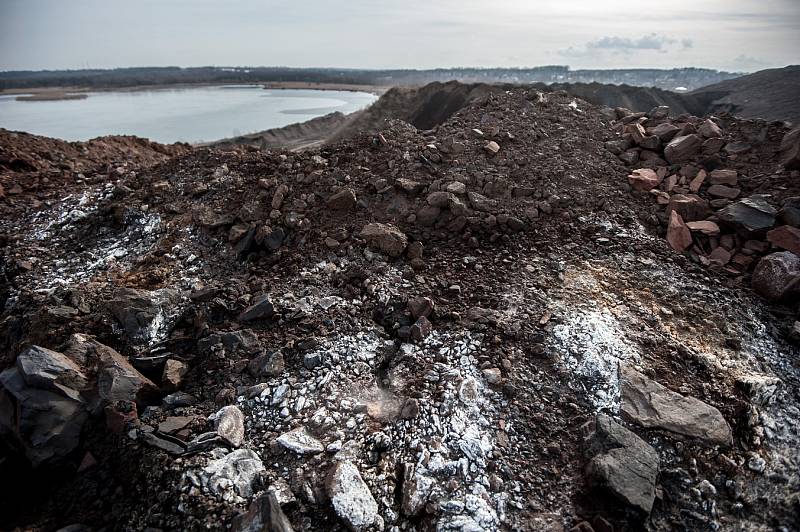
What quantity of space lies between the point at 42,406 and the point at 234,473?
1.70 meters

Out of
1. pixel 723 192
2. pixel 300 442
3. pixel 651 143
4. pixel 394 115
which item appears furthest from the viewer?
pixel 394 115

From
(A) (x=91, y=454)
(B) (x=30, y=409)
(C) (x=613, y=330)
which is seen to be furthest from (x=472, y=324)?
(B) (x=30, y=409)

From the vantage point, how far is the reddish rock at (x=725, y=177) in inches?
203

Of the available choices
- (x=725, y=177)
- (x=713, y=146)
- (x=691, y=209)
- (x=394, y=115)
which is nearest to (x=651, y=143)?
(x=713, y=146)

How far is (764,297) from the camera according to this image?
416 cm

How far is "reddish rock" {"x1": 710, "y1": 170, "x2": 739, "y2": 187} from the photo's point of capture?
515 centimetres

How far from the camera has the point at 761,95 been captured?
2106cm

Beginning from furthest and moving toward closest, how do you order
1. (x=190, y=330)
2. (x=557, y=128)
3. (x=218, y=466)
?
(x=557, y=128)
(x=190, y=330)
(x=218, y=466)

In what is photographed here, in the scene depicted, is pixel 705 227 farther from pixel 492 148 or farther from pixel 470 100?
pixel 470 100

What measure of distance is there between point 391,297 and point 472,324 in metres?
0.86

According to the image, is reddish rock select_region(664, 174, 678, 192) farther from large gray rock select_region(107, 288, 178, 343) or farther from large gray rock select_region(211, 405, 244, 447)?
large gray rock select_region(107, 288, 178, 343)

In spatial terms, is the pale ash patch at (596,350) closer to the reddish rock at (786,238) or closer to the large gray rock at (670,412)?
the large gray rock at (670,412)

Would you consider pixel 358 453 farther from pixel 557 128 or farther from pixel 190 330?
pixel 557 128

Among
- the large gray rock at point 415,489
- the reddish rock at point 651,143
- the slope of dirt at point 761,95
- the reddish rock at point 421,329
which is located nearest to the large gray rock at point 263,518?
the large gray rock at point 415,489
